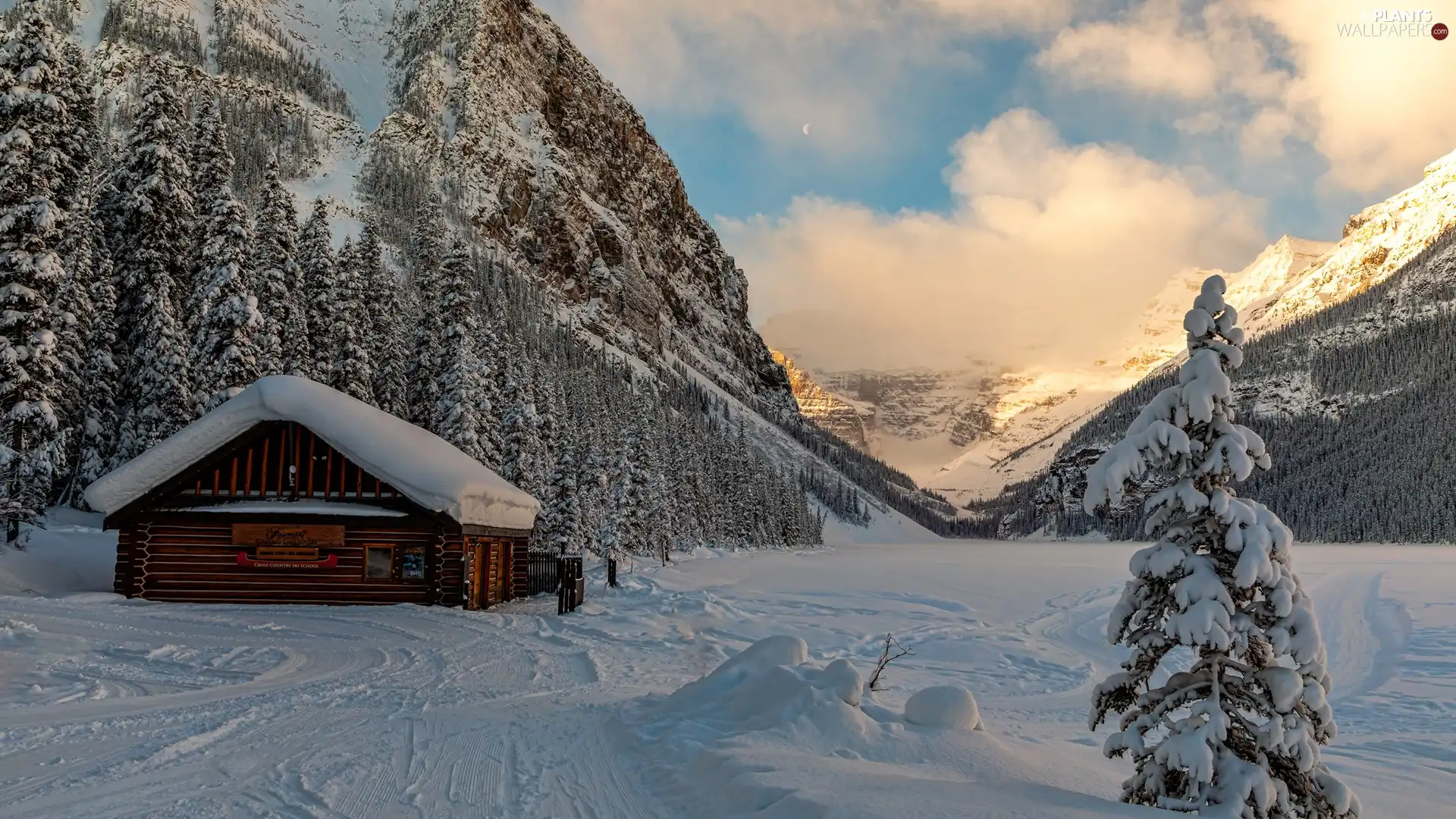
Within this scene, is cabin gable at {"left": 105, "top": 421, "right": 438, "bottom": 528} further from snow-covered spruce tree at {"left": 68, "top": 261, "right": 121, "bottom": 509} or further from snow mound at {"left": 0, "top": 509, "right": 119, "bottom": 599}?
snow-covered spruce tree at {"left": 68, "top": 261, "right": 121, "bottom": 509}

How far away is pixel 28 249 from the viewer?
79.7 feet

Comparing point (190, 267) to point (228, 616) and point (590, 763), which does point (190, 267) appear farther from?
point (590, 763)

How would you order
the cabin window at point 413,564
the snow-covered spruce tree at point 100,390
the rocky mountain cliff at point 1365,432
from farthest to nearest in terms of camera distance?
the rocky mountain cliff at point 1365,432, the snow-covered spruce tree at point 100,390, the cabin window at point 413,564

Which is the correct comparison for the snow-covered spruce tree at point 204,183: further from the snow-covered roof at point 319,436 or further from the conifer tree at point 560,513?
the conifer tree at point 560,513

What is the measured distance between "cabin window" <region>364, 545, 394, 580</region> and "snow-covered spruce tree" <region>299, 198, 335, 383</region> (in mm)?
16447

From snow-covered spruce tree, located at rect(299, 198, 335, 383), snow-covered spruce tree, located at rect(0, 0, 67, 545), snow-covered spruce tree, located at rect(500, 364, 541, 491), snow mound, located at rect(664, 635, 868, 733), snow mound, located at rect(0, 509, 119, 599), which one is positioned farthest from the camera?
snow-covered spruce tree, located at rect(500, 364, 541, 491)

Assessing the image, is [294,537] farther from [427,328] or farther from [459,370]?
[427,328]

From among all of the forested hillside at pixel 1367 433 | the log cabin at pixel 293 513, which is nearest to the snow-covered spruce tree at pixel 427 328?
the log cabin at pixel 293 513

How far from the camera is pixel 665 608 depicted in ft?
80.5

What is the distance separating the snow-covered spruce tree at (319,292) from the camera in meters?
38.9

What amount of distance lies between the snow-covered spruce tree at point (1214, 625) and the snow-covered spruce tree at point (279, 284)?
3547cm

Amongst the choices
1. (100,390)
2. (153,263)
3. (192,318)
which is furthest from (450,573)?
(100,390)

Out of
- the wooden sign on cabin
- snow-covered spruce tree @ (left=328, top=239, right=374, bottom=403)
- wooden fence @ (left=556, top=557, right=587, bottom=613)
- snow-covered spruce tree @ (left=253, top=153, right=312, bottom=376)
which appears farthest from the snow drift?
snow-covered spruce tree @ (left=328, top=239, right=374, bottom=403)

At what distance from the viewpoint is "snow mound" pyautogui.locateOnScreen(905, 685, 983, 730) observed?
8703mm
